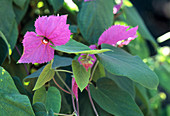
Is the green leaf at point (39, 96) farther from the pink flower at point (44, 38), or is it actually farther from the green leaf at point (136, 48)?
the green leaf at point (136, 48)

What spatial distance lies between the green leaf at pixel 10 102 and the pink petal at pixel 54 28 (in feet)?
0.29

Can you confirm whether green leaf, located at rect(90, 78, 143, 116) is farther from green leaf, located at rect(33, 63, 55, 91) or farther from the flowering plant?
green leaf, located at rect(33, 63, 55, 91)

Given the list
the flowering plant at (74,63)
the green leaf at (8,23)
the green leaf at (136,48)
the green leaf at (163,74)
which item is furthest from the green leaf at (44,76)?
the green leaf at (163,74)

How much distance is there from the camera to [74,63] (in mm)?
445

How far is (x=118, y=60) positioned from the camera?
0.47 meters

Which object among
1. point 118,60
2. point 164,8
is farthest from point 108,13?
point 164,8

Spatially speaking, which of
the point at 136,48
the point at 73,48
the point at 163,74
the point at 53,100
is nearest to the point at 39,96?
the point at 53,100

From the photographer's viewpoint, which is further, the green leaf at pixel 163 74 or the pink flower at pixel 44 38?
the green leaf at pixel 163 74

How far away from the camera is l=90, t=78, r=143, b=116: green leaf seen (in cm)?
51

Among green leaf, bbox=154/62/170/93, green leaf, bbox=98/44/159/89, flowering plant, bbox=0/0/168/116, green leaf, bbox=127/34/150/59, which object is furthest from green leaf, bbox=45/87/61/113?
green leaf, bbox=154/62/170/93

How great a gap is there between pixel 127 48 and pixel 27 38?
46 centimetres

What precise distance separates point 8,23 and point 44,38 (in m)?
0.15

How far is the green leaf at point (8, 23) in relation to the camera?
1.68ft

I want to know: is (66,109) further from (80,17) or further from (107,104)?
(80,17)
